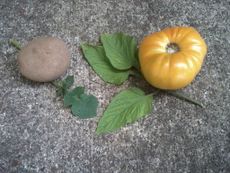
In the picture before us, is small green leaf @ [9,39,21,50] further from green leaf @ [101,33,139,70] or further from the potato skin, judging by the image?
green leaf @ [101,33,139,70]

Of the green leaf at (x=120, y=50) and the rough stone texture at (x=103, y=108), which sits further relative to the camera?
the green leaf at (x=120, y=50)

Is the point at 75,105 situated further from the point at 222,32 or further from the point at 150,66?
the point at 222,32

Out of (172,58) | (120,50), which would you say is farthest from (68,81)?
(172,58)

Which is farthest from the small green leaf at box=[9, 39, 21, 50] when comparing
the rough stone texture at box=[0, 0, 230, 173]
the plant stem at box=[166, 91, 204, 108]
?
the plant stem at box=[166, 91, 204, 108]

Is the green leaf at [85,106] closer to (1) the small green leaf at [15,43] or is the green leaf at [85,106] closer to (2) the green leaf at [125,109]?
(2) the green leaf at [125,109]

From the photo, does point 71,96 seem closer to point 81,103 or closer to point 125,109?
point 81,103

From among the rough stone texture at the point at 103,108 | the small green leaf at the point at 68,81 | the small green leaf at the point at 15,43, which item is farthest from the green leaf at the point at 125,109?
the small green leaf at the point at 15,43

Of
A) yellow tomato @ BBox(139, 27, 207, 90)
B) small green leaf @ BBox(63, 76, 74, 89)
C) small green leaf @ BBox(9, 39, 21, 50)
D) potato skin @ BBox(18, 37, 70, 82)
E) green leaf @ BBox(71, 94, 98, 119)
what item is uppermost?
yellow tomato @ BBox(139, 27, 207, 90)
